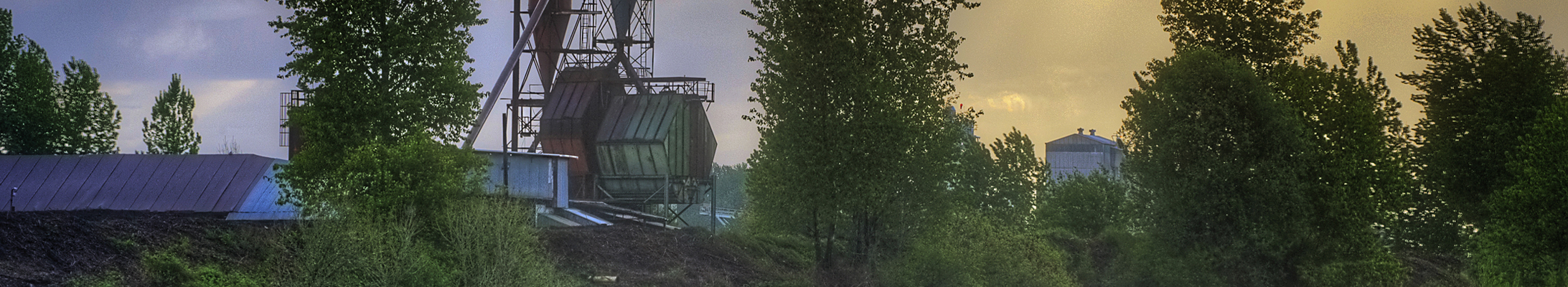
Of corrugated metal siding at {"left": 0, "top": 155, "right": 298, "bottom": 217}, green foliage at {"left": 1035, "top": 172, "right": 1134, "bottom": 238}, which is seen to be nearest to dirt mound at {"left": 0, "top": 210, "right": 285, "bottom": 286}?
corrugated metal siding at {"left": 0, "top": 155, "right": 298, "bottom": 217}

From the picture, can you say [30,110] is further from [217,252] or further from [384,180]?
[384,180]

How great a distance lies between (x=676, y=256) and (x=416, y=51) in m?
8.05

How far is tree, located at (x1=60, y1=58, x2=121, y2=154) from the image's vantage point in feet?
139

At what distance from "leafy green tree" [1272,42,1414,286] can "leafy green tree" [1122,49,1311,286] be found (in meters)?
0.49

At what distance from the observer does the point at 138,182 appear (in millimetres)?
29594

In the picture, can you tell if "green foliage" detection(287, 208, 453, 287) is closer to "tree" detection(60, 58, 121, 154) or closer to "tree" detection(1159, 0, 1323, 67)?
"tree" detection(1159, 0, 1323, 67)

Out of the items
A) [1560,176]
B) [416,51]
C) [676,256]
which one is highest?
[416,51]

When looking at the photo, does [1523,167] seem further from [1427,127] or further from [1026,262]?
[1026,262]

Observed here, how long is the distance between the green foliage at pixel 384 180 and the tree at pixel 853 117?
656cm

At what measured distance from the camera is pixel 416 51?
819 inches

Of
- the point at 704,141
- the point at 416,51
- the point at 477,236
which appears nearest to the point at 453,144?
the point at 416,51

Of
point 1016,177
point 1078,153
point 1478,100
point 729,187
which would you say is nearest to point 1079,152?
point 1078,153

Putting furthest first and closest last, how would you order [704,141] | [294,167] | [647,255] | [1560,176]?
[704,141] < [647,255] < [1560,176] < [294,167]

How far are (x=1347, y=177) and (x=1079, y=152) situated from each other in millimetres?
53402
